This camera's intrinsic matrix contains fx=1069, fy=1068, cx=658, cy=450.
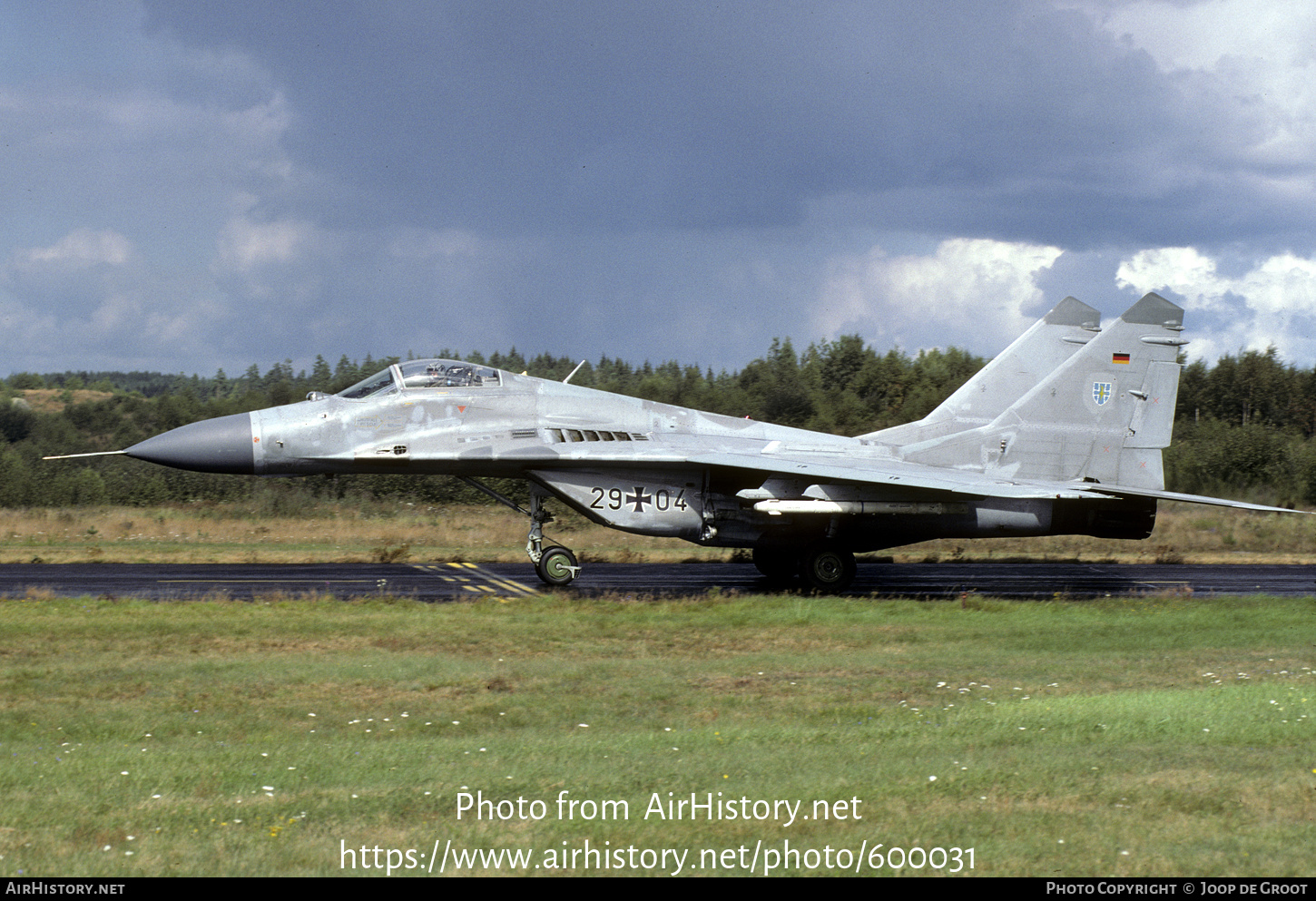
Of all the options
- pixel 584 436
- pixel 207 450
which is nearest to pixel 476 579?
pixel 584 436

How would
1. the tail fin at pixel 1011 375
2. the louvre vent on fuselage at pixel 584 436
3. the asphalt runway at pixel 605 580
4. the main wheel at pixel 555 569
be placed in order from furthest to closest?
the tail fin at pixel 1011 375 → the main wheel at pixel 555 569 → the louvre vent on fuselage at pixel 584 436 → the asphalt runway at pixel 605 580

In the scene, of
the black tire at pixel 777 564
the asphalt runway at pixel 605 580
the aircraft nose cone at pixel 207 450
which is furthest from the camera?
the black tire at pixel 777 564

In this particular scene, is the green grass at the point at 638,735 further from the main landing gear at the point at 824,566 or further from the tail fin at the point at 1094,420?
the tail fin at the point at 1094,420

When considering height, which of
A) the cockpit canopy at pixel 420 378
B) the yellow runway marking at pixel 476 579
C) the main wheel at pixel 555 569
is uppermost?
the cockpit canopy at pixel 420 378

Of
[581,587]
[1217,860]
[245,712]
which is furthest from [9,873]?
[581,587]

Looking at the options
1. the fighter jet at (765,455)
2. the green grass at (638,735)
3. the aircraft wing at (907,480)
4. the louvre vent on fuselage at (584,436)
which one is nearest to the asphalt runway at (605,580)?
the fighter jet at (765,455)

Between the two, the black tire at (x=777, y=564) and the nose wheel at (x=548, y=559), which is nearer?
the nose wheel at (x=548, y=559)

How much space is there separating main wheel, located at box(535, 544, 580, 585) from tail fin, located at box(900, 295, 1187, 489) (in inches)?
282

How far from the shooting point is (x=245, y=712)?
9.77 meters

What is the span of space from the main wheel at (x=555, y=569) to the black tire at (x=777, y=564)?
153 inches

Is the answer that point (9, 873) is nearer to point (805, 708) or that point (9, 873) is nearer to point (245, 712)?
point (245, 712)

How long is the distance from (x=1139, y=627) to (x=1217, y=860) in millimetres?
11069

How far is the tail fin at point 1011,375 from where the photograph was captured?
2222cm

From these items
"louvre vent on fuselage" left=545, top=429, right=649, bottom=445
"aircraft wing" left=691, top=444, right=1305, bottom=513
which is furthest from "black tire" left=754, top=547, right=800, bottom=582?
Result: "louvre vent on fuselage" left=545, top=429, right=649, bottom=445
